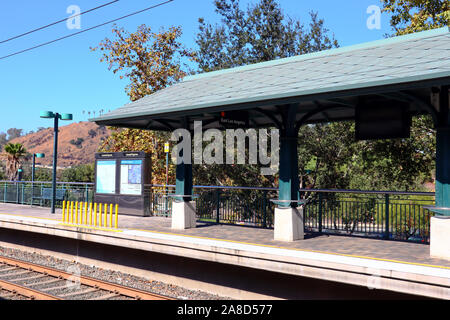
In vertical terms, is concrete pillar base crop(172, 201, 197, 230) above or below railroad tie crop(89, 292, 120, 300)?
above

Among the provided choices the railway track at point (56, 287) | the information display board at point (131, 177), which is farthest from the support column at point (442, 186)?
the information display board at point (131, 177)

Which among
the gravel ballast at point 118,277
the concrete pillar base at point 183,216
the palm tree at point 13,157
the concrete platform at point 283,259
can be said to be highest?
the palm tree at point 13,157

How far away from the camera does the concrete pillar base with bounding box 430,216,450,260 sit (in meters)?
8.48

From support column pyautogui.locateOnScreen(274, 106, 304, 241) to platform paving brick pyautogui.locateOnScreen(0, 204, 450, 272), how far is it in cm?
33

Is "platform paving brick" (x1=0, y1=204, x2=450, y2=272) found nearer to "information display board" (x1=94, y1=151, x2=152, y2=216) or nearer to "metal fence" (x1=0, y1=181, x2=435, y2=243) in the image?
"metal fence" (x1=0, y1=181, x2=435, y2=243)

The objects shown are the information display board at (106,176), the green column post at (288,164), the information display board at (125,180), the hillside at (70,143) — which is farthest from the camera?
the hillside at (70,143)

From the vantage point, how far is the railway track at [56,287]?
984cm

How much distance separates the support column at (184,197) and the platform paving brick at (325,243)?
342 mm

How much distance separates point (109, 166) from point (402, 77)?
12.4 meters

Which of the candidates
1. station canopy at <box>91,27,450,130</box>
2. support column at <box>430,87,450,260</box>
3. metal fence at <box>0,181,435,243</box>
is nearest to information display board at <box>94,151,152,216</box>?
metal fence at <box>0,181,435,243</box>

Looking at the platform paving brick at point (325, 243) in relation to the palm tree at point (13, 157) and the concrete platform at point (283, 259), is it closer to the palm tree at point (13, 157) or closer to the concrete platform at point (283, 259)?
the concrete platform at point (283, 259)

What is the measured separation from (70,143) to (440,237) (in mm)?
160614

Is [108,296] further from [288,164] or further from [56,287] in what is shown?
[288,164]
